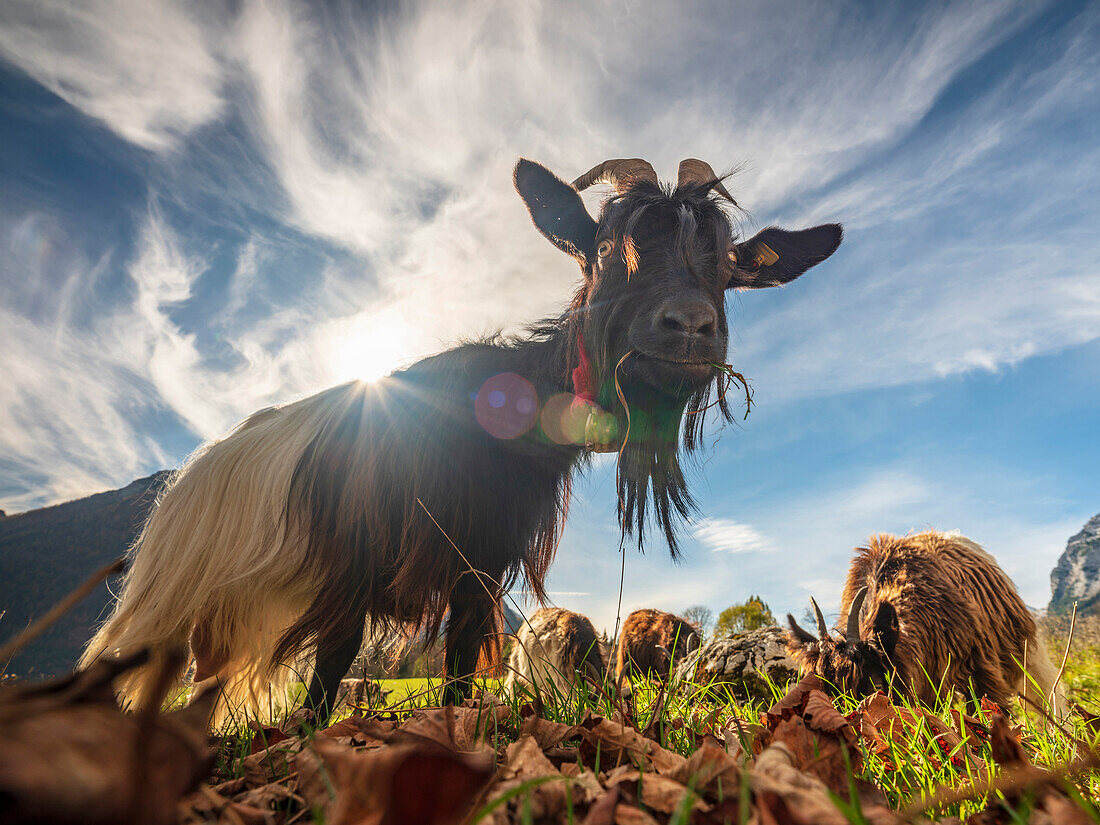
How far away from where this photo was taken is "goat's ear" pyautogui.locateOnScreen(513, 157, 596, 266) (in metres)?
3.67

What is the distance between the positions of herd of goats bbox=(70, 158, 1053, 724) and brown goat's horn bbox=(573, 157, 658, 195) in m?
0.10

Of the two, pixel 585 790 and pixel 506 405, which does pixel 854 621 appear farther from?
pixel 585 790

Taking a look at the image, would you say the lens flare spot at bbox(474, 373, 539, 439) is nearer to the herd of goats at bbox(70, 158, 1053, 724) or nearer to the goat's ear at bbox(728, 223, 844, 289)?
the herd of goats at bbox(70, 158, 1053, 724)

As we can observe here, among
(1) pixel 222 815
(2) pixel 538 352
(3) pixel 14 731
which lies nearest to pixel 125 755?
(3) pixel 14 731

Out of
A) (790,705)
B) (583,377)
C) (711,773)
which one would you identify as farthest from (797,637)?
(711,773)

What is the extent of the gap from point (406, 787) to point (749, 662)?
204 inches

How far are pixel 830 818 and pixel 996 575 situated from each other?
6332 mm

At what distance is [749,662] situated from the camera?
513cm

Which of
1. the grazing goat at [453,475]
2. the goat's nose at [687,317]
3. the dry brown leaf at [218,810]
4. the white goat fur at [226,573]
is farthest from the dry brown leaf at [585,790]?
the white goat fur at [226,573]

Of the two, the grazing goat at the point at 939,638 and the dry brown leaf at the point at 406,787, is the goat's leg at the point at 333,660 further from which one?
the grazing goat at the point at 939,638

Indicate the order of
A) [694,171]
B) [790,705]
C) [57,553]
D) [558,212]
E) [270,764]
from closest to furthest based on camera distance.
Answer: [270,764], [790,705], [558,212], [694,171], [57,553]

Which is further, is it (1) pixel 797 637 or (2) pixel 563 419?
(1) pixel 797 637

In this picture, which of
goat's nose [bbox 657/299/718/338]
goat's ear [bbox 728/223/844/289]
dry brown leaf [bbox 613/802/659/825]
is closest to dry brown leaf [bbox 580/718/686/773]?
dry brown leaf [bbox 613/802/659/825]

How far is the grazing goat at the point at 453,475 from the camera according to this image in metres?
3.05
